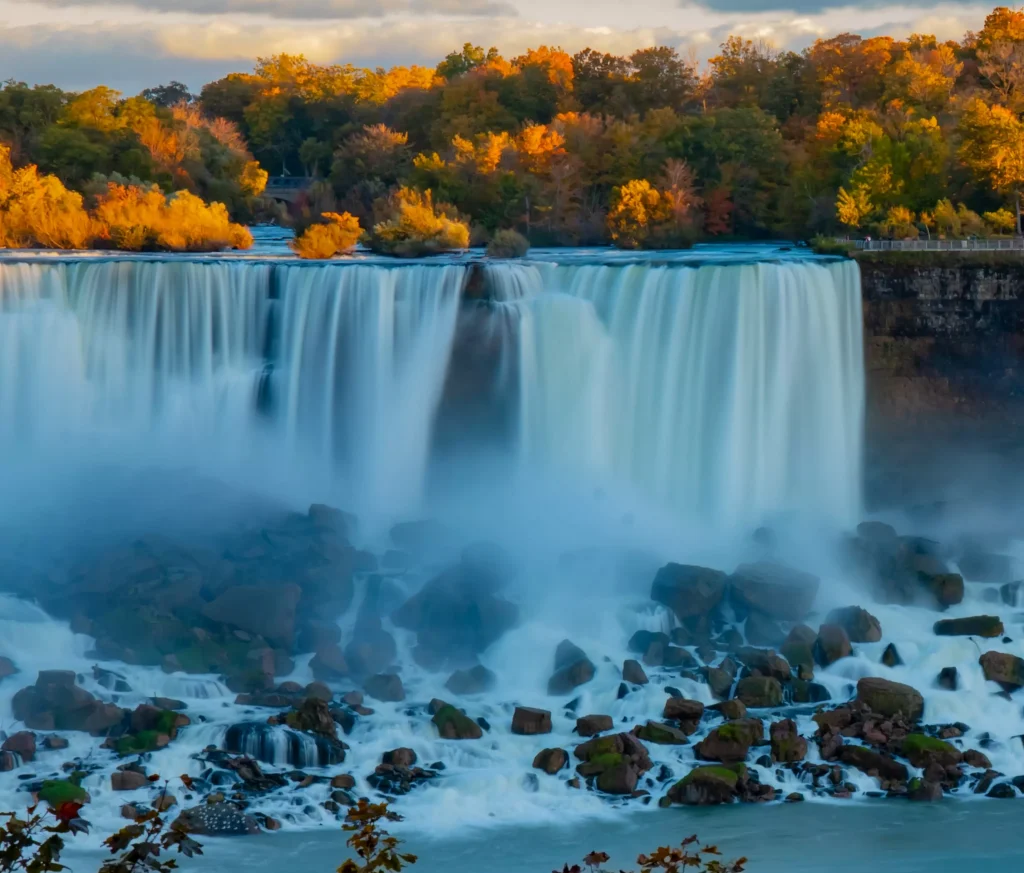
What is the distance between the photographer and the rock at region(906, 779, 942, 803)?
21.2m

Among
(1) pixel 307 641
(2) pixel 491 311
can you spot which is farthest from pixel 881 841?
(2) pixel 491 311

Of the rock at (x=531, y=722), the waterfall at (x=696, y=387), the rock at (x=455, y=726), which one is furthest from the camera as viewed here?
the waterfall at (x=696, y=387)

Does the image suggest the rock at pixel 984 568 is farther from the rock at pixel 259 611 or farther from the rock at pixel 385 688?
the rock at pixel 259 611

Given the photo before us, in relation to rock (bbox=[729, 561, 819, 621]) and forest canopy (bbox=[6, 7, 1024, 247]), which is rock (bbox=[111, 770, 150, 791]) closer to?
rock (bbox=[729, 561, 819, 621])

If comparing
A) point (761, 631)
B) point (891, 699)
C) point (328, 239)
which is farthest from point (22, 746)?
point (328, 239)

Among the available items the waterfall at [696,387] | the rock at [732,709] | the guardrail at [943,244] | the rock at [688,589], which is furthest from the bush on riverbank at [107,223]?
the rock at [732,709]

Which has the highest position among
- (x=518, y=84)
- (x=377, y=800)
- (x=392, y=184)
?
(x=518, y=84)

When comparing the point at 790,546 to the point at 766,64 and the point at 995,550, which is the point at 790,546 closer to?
the point at 995,550

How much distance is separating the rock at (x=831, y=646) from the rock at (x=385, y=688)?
6760 mm

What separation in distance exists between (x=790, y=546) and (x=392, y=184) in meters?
30.0

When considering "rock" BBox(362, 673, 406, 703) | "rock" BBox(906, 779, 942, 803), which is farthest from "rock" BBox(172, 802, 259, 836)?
"rock" BBox(906, 779, 942, 803)

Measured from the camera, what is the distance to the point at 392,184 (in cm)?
5750

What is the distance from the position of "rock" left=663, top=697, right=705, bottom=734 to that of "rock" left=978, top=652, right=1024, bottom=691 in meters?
4.95

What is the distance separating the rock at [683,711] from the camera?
76.4 ft
